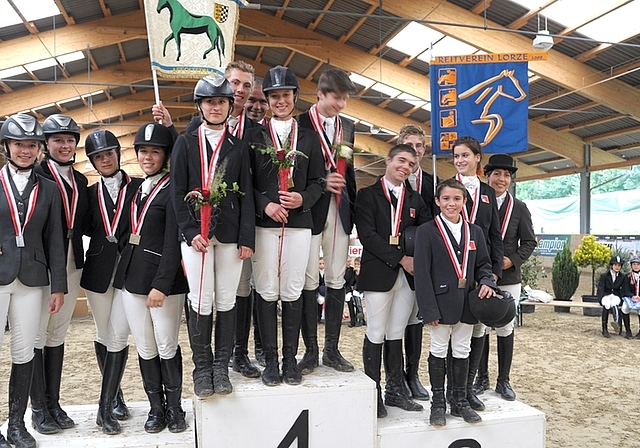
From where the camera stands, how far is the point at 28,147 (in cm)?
274

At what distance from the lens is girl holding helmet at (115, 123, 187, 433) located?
9.21 feet

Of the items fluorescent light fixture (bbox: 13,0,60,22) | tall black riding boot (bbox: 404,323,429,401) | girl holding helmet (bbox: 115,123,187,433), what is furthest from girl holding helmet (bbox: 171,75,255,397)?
fluorescent light fixture (bbox: 13,0,60,22)

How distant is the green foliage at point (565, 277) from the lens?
10758 millimetres

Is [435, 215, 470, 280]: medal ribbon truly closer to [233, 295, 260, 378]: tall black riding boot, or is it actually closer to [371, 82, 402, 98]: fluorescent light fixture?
[233, 295, 260, 378]: tall black riding boot

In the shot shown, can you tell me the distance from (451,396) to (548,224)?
17.4 meters

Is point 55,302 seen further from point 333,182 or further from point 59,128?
point 333,182

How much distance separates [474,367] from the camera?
345cm

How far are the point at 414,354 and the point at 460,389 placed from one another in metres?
0.43

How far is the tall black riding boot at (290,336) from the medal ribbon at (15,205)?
4.33ft

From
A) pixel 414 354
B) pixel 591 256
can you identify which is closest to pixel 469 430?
pixel 414 354

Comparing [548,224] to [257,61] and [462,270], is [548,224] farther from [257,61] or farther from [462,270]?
[462,270]

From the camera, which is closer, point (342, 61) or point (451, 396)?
point (451, 396)

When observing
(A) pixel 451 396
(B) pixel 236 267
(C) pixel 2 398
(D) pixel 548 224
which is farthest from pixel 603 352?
(D) pixel 548 224

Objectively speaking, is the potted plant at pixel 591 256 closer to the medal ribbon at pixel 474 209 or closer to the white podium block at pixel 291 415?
the medal ribbon at pixel 474 209
